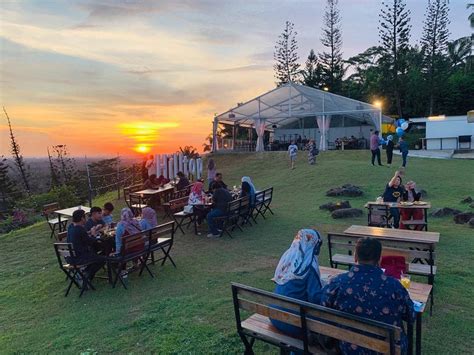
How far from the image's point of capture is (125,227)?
5754 millimetres

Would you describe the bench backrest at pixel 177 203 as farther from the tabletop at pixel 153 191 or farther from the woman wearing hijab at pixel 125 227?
the woman wearing hijab at pixel 125 227

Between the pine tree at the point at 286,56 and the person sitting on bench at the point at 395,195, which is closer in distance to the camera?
the person sitting on bench at the point at 395,195

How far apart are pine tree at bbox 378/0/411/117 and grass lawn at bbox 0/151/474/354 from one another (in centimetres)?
2729

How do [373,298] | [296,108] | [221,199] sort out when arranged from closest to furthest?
1. [373,298]
2. [221,199]
3. [296,108]

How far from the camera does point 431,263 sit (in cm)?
415

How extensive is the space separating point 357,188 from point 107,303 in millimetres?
9349

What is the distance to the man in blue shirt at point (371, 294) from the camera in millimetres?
2471

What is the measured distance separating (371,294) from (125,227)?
421 centimetres

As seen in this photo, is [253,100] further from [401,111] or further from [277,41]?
[277,41]

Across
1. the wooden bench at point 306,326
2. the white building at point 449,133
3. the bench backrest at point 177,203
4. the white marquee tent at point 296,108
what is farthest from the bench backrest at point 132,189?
the white building at point 449,133

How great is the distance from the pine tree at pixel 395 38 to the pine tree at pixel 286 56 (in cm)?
1197

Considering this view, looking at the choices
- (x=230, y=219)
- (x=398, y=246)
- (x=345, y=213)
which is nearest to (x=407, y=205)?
(x=345, y=213)

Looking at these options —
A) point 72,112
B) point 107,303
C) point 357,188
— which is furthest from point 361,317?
point 72,112

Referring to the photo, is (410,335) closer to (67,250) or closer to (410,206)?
(67,250)
